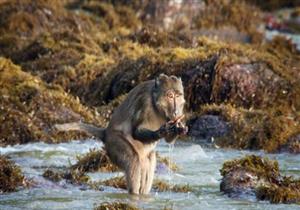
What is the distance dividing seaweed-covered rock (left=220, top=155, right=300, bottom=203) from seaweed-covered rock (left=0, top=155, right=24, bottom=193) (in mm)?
3061

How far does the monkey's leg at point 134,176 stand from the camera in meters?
14.1

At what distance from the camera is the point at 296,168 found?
714 inches

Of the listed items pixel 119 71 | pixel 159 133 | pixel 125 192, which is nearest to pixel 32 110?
pixel 119 71

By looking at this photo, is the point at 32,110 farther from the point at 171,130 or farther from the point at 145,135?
the point at 171,130

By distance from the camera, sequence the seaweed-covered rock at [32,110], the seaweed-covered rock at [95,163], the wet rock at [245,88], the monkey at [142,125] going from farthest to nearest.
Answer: the wet rock at [245,88]
the seaweed-covered rock at [32,110]
the seaweed-covered rock at [95,163]
the monkey at [142,125]

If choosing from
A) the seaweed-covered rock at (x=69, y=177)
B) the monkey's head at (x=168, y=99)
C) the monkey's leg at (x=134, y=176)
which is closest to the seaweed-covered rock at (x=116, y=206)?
the monkey's leg at (x=134, y=176)

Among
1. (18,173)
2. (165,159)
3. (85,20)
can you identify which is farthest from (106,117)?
(85,20)

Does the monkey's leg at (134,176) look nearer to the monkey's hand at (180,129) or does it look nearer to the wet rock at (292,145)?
the monkey's hand at (180,129)

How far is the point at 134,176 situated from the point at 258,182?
2.08 metres

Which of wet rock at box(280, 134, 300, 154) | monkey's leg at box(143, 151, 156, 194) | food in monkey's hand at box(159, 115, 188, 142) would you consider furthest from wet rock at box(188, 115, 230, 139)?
food in monkey's hand at box(159, 115, 188, 142)

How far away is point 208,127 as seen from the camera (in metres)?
22.1

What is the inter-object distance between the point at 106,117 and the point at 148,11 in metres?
14.6

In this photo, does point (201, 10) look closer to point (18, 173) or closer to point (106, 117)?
point (106, 117)

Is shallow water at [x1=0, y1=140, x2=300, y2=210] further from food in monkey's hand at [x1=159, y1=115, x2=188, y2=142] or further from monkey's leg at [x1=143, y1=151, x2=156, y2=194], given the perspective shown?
food in monkey's hand at [x1=159, y1=115, x2=188, y2=142]
